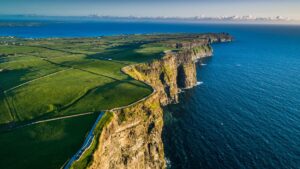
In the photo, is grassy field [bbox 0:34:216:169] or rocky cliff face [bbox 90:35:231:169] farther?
rocky cliff face [bbox 90:35:231:169]

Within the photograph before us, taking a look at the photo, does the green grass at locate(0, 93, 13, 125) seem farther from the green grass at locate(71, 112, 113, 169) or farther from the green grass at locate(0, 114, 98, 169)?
the green grass at locate(71, 112, 113, 169)

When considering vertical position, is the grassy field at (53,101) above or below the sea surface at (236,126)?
above

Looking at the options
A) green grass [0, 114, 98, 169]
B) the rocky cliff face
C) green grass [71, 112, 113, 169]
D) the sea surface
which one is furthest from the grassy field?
the sea surface

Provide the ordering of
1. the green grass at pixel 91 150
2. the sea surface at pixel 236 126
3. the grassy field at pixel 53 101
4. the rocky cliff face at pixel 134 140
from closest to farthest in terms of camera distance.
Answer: the green grass at pixel 91 150, the grassy field at pixel 53 101, the rocky cliff face at pixel 134 140, the sea surface at pixel 236 126

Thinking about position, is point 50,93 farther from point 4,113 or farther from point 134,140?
point 134,140

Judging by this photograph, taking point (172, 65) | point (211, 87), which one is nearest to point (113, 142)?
point (172, 65)

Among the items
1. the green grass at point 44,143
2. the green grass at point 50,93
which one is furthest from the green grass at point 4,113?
the green grass at point 44,143

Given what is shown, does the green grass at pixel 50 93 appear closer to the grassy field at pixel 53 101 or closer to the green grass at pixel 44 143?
the grassy field at pixel 53 101

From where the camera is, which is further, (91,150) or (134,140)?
(134,140)

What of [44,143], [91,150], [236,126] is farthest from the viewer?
[236,126]

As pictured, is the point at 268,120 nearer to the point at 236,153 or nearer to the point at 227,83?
the point at 236,153

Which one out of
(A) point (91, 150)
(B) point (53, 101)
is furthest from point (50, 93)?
(A) point (91, 150)
